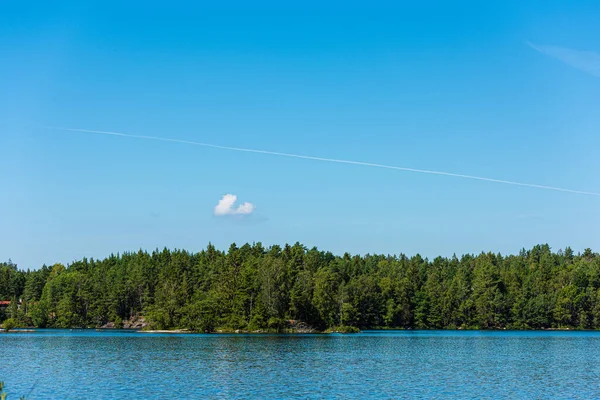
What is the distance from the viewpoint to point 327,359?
88688 millimetres

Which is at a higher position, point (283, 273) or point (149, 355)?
point (283, 273)

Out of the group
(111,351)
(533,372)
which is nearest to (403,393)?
(533,372)

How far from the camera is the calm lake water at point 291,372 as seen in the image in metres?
57.2

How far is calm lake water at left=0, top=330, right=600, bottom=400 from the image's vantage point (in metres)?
57.2

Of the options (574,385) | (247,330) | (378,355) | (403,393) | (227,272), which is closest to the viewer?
(403,393)

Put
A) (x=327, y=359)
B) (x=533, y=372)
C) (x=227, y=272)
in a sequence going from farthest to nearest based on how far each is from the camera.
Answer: (x=227, y=272)
(x=327, y=359)
(x=533, y=372)

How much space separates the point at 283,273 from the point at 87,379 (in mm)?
99718

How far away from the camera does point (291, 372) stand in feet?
236

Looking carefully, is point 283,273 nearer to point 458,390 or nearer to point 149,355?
point 149,355

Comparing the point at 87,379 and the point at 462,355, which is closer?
the point at 87,379

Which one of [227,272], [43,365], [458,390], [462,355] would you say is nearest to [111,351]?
[43,365]

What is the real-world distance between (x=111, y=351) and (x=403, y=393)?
57829mm

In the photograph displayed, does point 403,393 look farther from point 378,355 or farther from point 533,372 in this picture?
point 378,355

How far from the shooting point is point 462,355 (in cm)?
10006
